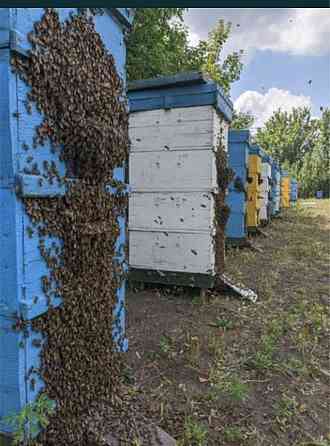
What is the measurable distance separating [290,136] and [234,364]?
35.6 meters

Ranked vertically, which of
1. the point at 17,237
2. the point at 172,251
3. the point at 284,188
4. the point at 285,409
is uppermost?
the point at 284,188

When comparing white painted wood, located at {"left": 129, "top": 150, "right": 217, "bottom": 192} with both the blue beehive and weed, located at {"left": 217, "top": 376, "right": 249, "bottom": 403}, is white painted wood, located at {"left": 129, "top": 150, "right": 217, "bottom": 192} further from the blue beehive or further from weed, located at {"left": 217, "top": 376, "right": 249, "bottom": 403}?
the blue beehive

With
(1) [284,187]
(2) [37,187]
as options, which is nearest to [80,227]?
(2) [37,187]

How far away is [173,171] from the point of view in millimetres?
3590

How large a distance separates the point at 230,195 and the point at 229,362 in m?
4.00

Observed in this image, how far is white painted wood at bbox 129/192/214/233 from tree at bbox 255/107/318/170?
1277 inches

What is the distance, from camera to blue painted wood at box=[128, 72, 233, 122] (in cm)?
329

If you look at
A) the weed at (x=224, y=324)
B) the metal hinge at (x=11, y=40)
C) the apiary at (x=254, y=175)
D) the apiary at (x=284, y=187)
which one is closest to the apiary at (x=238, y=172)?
the apiary at (x=254, y=175)

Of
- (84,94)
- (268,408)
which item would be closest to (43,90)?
(84,94)

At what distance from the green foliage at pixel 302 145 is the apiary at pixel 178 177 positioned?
30.3 m

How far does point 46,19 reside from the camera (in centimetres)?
136

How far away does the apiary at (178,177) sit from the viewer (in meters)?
3.39

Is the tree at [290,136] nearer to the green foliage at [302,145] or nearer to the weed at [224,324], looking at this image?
the green foliage at [302,145]

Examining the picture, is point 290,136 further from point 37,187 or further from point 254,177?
point 37,187
